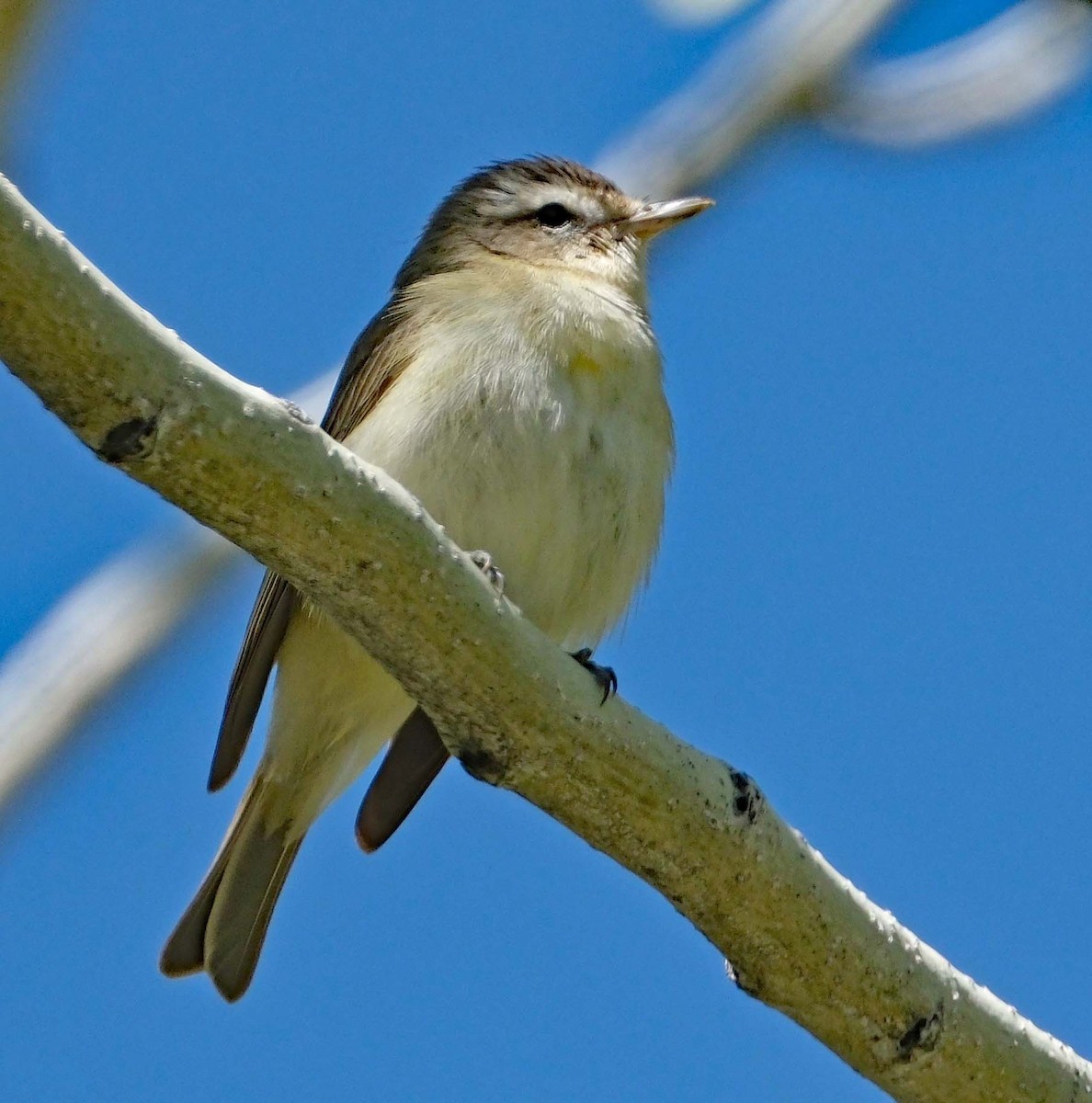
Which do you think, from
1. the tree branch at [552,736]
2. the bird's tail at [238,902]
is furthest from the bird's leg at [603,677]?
the bird's tail at [238,902]

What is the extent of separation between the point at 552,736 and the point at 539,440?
1.41 metres

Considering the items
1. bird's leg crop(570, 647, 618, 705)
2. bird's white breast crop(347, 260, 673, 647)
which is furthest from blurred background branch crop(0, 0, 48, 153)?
bird's leg crop(570, 647, 618, 705)

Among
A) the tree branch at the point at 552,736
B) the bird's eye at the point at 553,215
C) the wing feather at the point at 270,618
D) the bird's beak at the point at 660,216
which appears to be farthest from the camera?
the bird's eye at the point at 553,215

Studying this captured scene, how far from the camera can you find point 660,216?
19.0ft

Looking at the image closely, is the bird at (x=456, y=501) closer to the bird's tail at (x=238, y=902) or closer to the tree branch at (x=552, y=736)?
the bird's tail at (x=238, y=902)

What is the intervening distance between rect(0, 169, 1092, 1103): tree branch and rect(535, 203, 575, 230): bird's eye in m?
2.98

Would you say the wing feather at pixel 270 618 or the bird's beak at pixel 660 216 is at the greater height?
the bird's beak at pixel 660 216

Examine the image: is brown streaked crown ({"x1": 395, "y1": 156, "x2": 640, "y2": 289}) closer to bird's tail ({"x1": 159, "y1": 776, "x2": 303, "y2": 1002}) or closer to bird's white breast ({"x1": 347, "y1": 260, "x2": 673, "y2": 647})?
bird's white breast ({"x1": 347, "y1": 260, "x2": 673, "y2": 647})

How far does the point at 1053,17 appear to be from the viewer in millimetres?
5137

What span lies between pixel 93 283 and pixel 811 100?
3.54 metres

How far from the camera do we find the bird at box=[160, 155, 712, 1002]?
4.58 m

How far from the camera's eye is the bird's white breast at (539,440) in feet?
15.0

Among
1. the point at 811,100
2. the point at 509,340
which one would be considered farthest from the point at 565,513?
the point at 811,100

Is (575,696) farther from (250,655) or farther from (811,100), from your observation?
(811,100)
